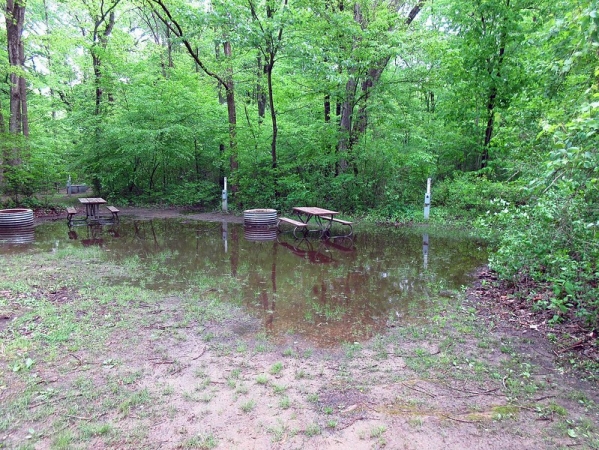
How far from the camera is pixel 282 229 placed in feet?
34.0

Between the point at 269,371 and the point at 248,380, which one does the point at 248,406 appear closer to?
the point at 248,380

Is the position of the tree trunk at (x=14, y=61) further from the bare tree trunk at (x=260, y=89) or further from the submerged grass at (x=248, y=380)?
the submerged grass at (x=248, y=380)

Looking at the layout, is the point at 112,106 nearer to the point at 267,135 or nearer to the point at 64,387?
the point at 267,135

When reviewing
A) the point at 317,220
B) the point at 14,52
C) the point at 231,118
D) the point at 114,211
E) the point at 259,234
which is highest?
the point at 14,52

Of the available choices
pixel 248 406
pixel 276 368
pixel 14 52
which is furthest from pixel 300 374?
pixel 14 52

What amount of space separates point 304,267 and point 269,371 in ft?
11.3

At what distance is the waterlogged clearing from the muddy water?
1.9 inches

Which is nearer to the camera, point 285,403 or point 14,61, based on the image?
point 285,403

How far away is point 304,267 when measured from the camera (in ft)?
21.8

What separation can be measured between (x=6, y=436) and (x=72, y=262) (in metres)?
4.77

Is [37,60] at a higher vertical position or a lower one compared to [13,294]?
higher

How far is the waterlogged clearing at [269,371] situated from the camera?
2.51 meters

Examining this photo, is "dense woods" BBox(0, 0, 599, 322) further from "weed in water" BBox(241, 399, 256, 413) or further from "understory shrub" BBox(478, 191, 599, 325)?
"weed in water" BBox(241, 399, 256, 413)

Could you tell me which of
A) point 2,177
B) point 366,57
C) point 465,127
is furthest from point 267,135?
point 2,177
